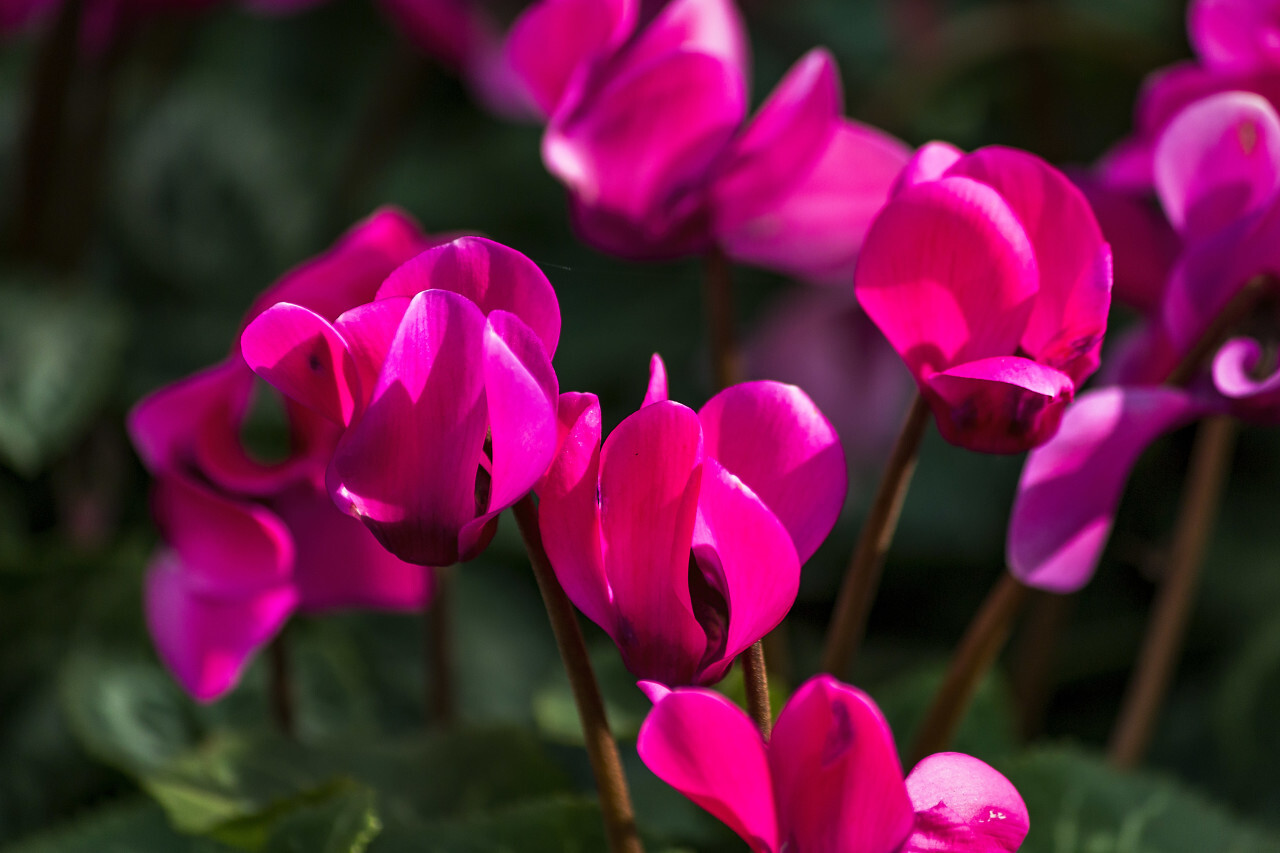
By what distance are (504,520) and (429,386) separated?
0.58 m

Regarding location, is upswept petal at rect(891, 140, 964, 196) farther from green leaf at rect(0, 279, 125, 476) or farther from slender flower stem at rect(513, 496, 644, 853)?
green leaf at rect(0, 279, 125, 476)

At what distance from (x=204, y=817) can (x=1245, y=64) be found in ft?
1.51

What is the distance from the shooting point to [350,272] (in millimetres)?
401

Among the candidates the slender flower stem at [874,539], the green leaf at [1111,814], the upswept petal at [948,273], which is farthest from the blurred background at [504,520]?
the upswept petal at [948,273]

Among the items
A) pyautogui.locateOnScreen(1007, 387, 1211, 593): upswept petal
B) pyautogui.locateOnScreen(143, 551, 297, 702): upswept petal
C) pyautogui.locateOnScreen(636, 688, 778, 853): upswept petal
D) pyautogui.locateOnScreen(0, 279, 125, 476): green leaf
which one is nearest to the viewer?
pyautogui.locateOnScreen(636, 688, 778, 853): upswept petal

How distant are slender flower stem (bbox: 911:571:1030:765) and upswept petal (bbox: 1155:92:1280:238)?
0.13 meters

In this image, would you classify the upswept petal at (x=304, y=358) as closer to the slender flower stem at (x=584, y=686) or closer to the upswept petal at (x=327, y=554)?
the slender flower stem at (x=584, y=686)

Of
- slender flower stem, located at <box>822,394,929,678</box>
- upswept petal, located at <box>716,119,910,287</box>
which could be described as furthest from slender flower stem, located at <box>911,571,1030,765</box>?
upswept petal, located at <box>716,119,910,287</box>

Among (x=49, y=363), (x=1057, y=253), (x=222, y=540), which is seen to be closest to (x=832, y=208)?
(x=1057, y=253)

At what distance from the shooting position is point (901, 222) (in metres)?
0.32

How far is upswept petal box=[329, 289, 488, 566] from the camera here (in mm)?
284

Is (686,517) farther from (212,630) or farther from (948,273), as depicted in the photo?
(212,630)

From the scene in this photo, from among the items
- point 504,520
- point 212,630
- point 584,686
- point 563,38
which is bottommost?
point 504,520

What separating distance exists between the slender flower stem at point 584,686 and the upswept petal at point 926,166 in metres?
0.13
